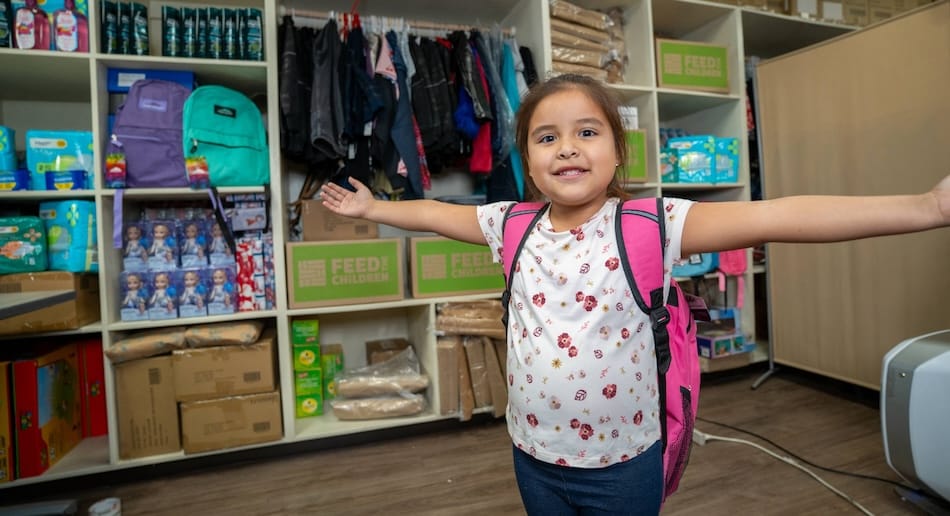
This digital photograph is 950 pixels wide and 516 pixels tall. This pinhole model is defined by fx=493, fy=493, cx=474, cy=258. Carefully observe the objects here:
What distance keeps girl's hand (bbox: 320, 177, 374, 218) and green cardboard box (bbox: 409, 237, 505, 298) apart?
107cm

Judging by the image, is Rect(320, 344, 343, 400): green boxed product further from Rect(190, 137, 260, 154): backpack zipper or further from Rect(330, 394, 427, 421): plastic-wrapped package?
Rect(190, 137, 260, 154): backpack zipper

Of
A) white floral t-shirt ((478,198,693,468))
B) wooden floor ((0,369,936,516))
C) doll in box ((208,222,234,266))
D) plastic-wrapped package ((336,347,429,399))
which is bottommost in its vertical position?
wooden floor ((0,369,936,516))

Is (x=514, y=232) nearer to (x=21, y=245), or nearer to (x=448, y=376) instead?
(x=448, y=376)

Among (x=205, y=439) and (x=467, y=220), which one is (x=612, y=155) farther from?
(x=205, y=439)

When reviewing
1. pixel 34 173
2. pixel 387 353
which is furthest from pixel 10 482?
pixel 387 353

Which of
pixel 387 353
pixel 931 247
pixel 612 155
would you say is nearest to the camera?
pixel 612 155

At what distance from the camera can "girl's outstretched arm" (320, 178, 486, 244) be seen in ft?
3.48

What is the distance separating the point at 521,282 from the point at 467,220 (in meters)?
0.22

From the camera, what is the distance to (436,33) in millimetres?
Answer: 2611

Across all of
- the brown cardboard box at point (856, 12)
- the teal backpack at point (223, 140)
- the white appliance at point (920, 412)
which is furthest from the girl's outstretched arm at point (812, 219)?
the brown cardboard box at point (856, 12)

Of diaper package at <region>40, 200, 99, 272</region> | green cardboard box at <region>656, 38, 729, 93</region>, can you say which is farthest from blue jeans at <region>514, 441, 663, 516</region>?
green cardboard box at <region>656, 38, 729, 93</region>

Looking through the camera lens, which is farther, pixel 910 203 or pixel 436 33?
pixel 436 33

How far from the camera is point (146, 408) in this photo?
6.29ft

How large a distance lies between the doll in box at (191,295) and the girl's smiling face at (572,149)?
5.50 ft
